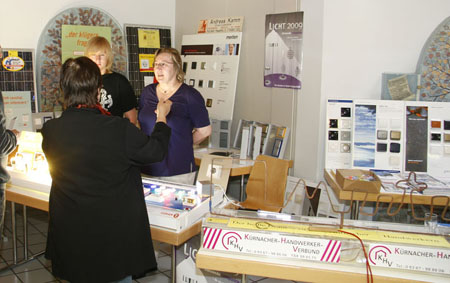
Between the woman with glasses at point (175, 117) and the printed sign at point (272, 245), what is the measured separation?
3.69ft

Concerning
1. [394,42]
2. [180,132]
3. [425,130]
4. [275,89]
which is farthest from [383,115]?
[180,132]

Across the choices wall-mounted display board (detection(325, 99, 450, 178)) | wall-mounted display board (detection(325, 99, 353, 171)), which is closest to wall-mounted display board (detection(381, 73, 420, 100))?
wall-mounted display board (detection(325, 99, 450, 178))

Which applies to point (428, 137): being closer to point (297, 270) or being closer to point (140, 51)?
point (297, 270)

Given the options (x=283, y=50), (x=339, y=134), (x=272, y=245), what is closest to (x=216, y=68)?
(x=283, y=50)

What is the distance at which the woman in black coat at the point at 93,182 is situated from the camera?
6.22 feet

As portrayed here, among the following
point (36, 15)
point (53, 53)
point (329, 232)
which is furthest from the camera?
point (53, 53)

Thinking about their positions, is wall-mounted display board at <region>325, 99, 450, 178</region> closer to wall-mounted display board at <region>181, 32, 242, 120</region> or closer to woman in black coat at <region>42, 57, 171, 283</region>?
wall-mounted display board at <region>181, 32, 242, 120</region>

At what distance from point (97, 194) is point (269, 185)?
83.5 inches

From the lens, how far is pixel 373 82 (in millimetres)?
3707

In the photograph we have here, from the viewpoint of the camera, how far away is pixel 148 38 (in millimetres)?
5453

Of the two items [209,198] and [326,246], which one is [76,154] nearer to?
[209,198]

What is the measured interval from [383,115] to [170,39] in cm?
308

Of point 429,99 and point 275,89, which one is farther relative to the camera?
point 275,89

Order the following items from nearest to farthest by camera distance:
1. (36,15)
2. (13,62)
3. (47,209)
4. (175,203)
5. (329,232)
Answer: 1. (329,232)
2. (175,203)
3. (47,209)
4. (13,62)
5. (36,15)
